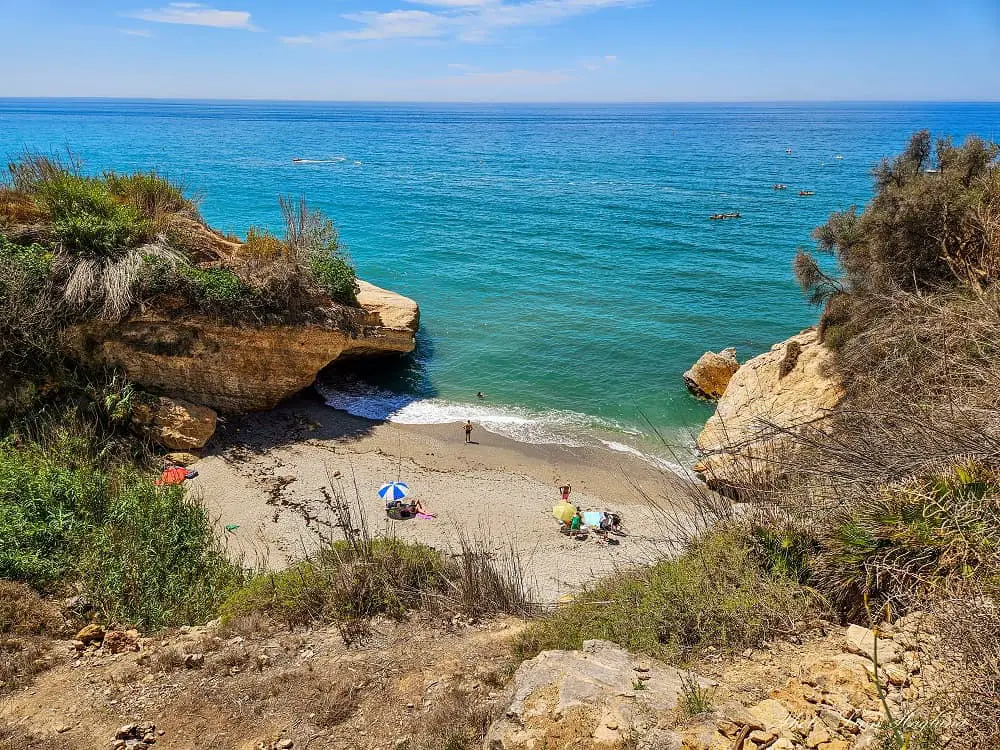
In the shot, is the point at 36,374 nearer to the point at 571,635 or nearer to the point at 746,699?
the point at 571,635

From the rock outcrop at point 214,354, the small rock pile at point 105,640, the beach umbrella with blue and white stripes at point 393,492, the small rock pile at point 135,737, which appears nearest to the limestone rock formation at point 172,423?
the rock outcrop at point 214,354

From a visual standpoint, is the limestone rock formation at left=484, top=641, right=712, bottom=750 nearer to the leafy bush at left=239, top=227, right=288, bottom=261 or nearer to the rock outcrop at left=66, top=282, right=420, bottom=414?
the rock outcrop at left=66, top=282, right=420, bottom=414

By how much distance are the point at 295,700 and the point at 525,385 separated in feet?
59.0

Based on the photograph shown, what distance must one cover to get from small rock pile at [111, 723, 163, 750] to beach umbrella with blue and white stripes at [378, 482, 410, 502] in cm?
987

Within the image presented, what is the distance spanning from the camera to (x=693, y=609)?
680 centimetres

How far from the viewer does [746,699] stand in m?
5.30

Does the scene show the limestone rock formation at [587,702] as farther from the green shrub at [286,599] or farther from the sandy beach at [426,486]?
the sandy beach at [426,486]

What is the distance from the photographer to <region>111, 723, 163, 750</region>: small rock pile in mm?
6109

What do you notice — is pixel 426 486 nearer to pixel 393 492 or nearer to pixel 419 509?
pixel 419 509

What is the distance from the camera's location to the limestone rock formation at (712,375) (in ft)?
73.3

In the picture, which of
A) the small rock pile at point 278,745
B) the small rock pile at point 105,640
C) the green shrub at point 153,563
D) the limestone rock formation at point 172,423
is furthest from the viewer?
the limestone rock formation at point 172,423

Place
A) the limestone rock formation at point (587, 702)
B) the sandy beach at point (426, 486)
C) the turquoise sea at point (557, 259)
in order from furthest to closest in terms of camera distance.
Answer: the turquoise sea at point (557, 259)
the sandy beach at point (426, 486)
the limestone rock formation at point (587, 702)

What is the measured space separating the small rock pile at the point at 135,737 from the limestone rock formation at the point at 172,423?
1261 centimetres

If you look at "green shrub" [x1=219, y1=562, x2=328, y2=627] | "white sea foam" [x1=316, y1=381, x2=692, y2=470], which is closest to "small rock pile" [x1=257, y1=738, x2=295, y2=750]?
"green shrub" [x1=219, y1=562, x2=328, y2=627]
